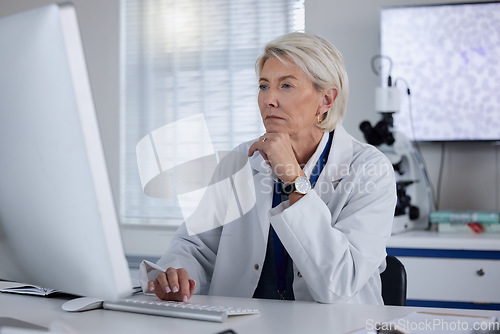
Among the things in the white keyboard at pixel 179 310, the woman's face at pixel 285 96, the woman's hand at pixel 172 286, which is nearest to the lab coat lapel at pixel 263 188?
the woman's face at pixel 285 96

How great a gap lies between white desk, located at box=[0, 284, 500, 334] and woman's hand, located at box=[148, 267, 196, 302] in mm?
37

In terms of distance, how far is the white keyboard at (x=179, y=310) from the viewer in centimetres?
98

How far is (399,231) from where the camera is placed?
2490mm

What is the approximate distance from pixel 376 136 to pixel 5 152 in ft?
6.38

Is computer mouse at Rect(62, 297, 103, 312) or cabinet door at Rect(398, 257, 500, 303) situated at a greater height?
computer mouse at Rect(62, 297, 103, 312)

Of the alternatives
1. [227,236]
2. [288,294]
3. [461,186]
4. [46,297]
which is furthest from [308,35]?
[461,186]

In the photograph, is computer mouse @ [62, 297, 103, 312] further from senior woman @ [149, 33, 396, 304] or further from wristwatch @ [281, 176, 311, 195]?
wristwatch @ [281, 176, 311, 195]

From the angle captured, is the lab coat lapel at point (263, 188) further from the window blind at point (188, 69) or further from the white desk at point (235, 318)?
the window blind at point (188, 69)

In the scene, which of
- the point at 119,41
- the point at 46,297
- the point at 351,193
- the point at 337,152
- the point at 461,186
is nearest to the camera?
the point at 46,297

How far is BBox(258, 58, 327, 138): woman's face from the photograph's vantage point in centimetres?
159

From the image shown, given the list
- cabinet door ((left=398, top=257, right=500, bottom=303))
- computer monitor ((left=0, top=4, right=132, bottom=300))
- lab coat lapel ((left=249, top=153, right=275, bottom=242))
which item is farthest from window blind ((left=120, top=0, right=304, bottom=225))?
computer monitor ((left=0, top=4, right=132, bottom=300))

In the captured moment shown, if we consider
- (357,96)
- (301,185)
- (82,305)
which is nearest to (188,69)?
(357,96)

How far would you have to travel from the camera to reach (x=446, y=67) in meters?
2.82

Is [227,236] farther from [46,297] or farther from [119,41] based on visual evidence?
[119,41]
